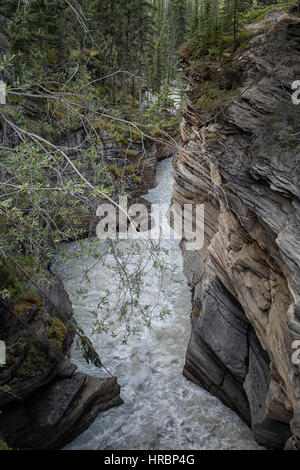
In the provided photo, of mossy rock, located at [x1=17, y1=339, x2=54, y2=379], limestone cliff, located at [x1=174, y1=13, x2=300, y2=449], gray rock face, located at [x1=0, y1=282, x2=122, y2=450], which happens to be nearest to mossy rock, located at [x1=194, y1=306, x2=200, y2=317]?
limestone cliff, located at [x1=174, y1=13, x2=300, y2=449]

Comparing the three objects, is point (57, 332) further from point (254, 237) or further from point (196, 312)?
point (254, 237)

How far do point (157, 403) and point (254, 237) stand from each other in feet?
19.3

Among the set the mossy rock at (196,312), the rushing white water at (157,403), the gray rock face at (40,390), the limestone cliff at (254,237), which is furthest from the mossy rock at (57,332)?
the mossy rock at (196,312)

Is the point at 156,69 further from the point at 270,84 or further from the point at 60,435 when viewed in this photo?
the point at 60,435

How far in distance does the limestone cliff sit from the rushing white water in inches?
21.5

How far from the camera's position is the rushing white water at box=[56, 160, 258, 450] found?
8.67 meters

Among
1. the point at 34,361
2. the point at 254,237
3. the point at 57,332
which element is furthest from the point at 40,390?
the point at 254,237

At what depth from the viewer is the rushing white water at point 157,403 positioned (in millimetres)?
8672

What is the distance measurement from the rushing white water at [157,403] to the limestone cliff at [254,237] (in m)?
0.55

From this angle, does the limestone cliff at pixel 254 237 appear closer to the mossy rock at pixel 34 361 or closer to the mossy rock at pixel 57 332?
the mossy rock at pixel 57 332

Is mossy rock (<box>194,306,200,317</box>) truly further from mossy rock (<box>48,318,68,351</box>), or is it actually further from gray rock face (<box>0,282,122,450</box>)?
mossy rock (<box>48,318,68,351</box>)

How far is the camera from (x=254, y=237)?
7598 mm
